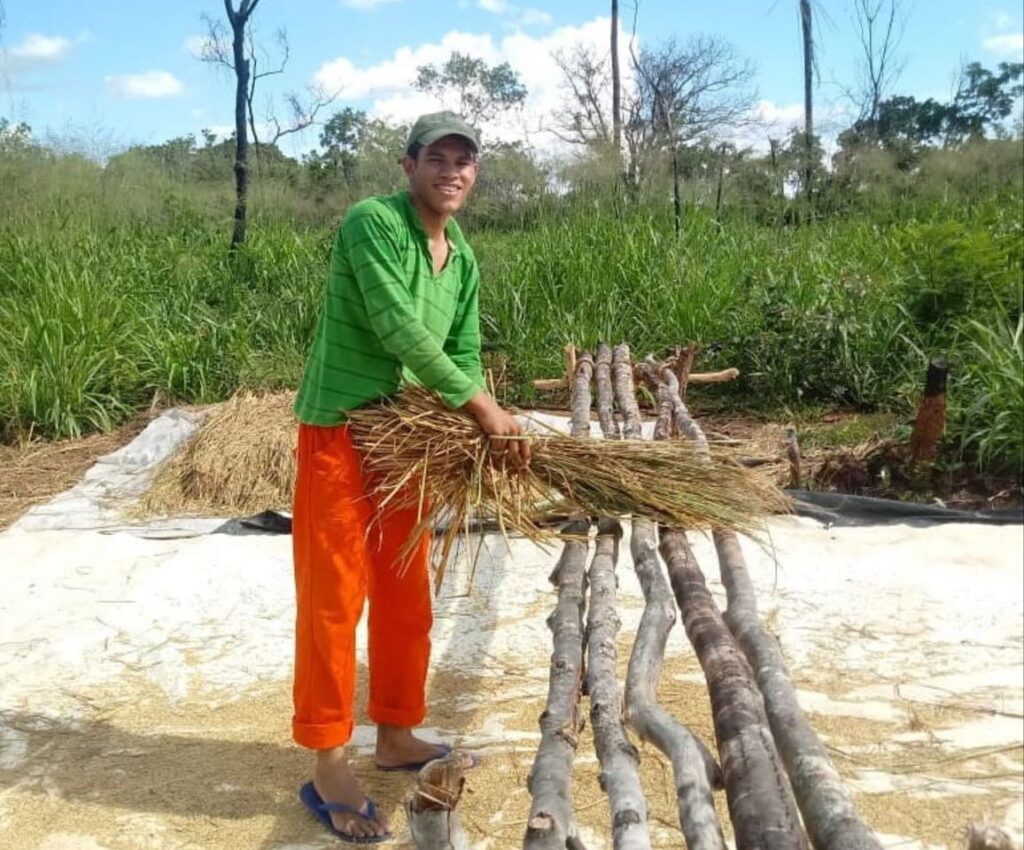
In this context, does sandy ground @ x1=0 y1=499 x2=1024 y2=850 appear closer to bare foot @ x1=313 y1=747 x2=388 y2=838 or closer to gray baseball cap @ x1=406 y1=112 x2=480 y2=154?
bare foot @ x1=313 y1=747 x2=388 y2=838

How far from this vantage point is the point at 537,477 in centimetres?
220

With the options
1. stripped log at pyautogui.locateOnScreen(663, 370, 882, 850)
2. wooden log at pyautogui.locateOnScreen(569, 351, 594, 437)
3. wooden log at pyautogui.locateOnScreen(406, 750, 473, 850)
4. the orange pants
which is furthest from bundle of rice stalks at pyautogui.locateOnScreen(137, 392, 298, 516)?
wooden log at pyautogui.locateOnScreen(406, 750, 473, 850)

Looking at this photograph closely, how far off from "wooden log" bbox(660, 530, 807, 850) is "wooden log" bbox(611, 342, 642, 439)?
1.23 metres

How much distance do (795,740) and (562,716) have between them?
37 centimetres

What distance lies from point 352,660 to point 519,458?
0.55m

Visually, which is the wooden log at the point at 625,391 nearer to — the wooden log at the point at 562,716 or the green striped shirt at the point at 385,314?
the wooden log at the point at 562,716

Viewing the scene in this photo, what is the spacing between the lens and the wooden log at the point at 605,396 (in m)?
3.23

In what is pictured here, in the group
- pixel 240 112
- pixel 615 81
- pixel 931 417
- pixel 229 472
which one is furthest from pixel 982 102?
pixel 615 81

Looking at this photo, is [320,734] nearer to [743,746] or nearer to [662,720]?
[662,720]

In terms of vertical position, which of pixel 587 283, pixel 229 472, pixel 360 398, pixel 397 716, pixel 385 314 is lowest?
pixel 397 716

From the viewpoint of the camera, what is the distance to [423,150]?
200 centimetres

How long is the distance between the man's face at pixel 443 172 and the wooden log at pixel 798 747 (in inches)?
38.4

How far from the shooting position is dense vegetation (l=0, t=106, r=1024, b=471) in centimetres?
474

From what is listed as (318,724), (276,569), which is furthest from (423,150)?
(276,569)
